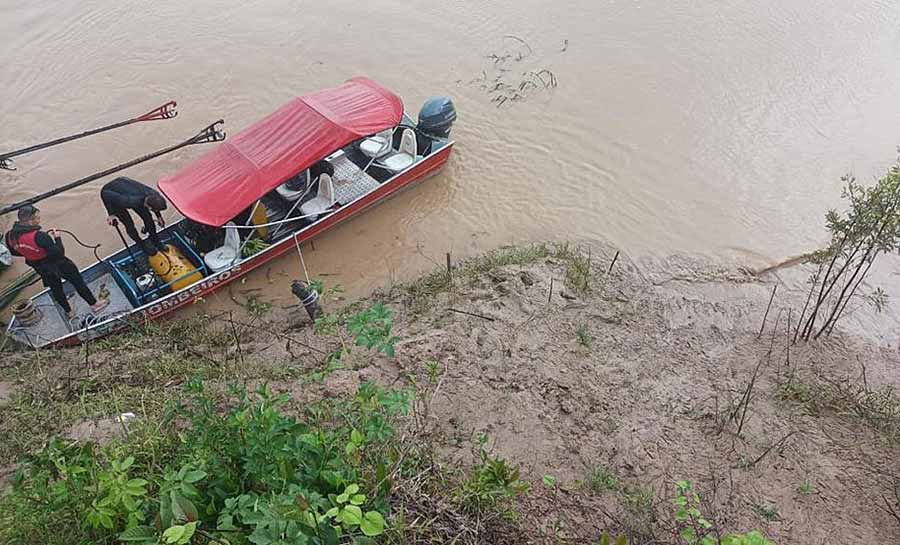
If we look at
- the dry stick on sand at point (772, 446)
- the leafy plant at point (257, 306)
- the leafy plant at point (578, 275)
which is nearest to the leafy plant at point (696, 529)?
the dry stick on sand at point (772, 446)

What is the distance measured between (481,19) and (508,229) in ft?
19.6

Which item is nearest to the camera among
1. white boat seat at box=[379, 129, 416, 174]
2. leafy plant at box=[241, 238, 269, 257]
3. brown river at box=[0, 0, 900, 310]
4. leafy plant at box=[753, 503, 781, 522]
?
leafy plant at box=[753, 503, 781, 522]

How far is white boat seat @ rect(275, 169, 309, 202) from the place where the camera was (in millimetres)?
8438

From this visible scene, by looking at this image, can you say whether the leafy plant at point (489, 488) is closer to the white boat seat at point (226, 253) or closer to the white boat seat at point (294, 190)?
the white boat seat at point (226, 253)

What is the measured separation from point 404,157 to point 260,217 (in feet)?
8.17

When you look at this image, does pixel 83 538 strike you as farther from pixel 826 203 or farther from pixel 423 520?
pixel 826 203

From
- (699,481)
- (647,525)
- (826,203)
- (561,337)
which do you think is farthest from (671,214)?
(647,525)

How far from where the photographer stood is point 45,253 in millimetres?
6684

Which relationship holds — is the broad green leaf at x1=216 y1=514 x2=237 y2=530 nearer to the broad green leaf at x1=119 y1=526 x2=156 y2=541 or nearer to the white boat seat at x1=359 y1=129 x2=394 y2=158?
the broad green leaf at x1=119 y1=526 x2=156 y2=541

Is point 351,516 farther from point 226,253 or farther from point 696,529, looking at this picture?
point 226,253

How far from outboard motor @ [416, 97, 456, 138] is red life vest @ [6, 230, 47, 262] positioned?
5332mm

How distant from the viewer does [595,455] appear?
→ 4.96 metres

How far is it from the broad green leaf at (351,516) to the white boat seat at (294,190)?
6.32 meters

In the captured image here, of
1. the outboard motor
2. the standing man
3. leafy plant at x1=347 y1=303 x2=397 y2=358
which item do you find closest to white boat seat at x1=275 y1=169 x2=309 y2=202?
the outboard motor
